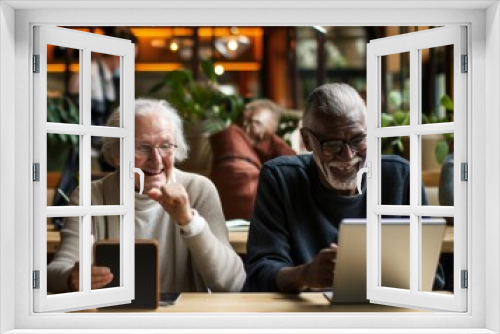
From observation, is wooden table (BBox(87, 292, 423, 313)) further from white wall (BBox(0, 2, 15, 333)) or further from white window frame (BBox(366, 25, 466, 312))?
white wall (BBox(0, 2, 15, 333))

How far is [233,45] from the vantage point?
8789 millimetres

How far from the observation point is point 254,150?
19.5ft

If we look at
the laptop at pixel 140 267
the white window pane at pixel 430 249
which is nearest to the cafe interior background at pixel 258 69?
the laptop at pixel 140 267

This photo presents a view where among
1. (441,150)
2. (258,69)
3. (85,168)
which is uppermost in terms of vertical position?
(258,69)

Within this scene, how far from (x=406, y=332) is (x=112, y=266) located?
4.37 feet

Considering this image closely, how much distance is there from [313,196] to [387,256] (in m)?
0.83

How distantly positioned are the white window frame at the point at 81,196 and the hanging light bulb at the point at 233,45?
16.8ft

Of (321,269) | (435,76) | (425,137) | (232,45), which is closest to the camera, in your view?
(321,269)

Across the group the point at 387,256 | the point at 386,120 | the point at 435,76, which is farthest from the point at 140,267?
the point at 435,76

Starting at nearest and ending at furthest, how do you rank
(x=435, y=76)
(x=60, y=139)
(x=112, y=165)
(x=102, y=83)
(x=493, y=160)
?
(x=493, y=160)
(x=112, y=165)
(x=60, y=139)
(x=102, y=83)
(x=435, y=76)

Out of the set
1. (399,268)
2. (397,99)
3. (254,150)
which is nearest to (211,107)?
(254,150)

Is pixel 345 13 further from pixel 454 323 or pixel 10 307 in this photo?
pixel 10 307

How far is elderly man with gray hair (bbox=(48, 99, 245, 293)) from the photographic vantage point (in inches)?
176

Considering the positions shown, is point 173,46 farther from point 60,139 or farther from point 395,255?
point 395,255
